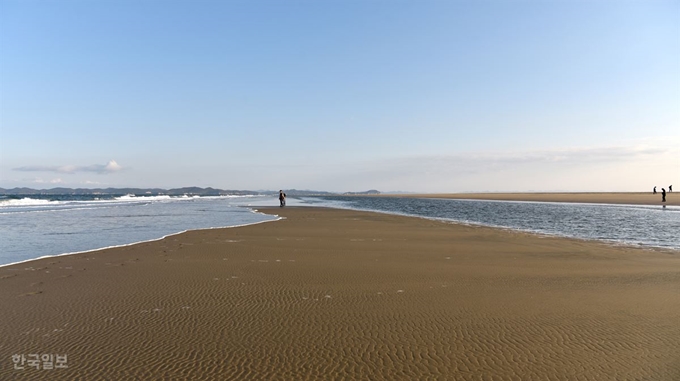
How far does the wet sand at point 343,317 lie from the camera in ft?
19.0

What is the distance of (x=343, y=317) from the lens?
26.2 ft

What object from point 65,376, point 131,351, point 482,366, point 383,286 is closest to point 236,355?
point 131,351

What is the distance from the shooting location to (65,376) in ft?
18.0

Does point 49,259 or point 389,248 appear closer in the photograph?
point 49,259

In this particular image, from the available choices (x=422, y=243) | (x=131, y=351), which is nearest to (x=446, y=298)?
(x=131, y=351)

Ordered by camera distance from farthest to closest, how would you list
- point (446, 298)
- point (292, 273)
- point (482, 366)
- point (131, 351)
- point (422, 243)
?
1. point (422, 243)
2. point (292, 273)
3. point (446, 298)
4. point (131, 351)
5. point (482, 366)

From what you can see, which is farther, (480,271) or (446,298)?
(480,271)

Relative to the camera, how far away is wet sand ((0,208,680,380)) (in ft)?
19.0

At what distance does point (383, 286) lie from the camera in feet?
34.6

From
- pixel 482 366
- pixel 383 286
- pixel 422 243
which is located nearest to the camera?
pixel 482 366

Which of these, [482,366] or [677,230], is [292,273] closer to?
[482,366]

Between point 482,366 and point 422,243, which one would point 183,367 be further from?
point 422,243

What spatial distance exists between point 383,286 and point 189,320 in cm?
505

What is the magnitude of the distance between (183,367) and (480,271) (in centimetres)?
961
